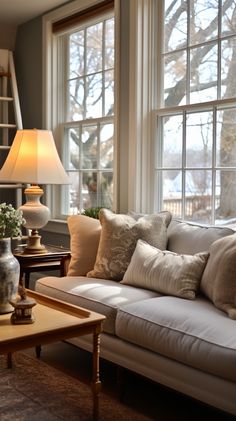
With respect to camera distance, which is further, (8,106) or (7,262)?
(8,106)

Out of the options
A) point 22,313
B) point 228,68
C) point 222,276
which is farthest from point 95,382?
point 228,68

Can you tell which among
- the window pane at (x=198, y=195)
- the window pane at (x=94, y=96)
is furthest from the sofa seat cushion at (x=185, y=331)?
the window pane at (x=94, y=96)

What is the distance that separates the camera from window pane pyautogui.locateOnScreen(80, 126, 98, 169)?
14.1 feet

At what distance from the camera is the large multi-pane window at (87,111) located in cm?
413

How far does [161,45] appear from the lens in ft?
12.0

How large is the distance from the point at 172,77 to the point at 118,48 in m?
0.50

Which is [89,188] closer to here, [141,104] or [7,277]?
[141,104]

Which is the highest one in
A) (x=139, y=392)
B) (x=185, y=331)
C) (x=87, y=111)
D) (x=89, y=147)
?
(x=87, y=111)

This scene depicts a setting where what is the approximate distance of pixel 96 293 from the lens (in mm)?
2764

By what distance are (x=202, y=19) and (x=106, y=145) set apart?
124 cm

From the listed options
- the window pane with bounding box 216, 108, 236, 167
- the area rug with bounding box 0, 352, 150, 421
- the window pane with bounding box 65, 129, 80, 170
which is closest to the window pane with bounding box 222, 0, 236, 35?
the window pane with bounding box 216, 108, 236, 167

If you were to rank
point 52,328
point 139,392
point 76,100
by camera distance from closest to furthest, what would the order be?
point 52,328, point 139,392, point 76,100

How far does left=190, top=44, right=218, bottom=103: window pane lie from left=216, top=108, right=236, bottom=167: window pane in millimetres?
156

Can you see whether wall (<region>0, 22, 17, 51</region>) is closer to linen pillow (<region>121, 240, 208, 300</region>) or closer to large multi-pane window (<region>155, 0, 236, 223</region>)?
large multi-pane window (<region>155, 0, 236, 223</region>)
